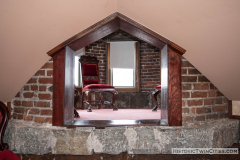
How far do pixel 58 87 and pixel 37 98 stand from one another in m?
0.31

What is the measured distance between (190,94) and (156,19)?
0.88 meters

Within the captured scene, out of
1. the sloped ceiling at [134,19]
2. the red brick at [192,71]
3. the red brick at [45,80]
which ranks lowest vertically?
the red brick at [45,80]

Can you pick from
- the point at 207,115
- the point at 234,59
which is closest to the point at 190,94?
the point at 207,115

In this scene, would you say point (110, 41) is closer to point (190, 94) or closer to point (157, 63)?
point (157, 63)

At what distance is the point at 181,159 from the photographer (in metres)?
1.97

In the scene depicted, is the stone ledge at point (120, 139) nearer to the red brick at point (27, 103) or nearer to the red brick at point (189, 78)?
the red brick at point (27, 103)

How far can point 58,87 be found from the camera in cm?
201

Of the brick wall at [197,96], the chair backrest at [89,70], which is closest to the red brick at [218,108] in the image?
the brick wall at [197,96]

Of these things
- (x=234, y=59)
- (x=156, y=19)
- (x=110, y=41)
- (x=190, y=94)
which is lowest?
(x=190, y=94)

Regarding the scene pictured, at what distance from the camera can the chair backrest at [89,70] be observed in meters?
4.17

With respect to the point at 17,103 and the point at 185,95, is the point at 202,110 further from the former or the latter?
the point at 17,103

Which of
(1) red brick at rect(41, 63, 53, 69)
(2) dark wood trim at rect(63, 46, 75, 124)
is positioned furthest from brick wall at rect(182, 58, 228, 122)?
(1) red brick at rect(41, 63, 53, 69)

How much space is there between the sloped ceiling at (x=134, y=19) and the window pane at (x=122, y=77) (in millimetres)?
3390

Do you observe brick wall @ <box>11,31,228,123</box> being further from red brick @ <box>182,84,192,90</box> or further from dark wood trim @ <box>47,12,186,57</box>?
dark wood trim @ <box>47,12,186,57</box>
